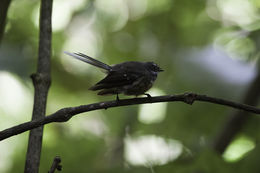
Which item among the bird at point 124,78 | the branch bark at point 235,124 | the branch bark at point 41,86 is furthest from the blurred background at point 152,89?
the branch bark at point 41,86

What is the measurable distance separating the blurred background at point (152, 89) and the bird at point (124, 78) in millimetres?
294

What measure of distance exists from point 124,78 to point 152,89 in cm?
54

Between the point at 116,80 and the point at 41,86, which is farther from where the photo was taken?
the point at 116,80

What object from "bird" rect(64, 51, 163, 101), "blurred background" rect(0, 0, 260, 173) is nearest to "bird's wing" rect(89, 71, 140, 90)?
"bird" rect(64, 51, 163, 101)

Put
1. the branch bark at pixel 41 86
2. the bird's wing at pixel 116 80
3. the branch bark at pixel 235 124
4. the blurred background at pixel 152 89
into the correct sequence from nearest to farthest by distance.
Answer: the branch bark at pixel 41 86
the bird's wing at pixel 116 80
the blurred background at pixel 152 89
the branch bark at pixel 235 124

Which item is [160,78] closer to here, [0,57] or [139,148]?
[139,148]

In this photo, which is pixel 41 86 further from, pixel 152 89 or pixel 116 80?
pixel 152 89

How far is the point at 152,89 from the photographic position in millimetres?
1958

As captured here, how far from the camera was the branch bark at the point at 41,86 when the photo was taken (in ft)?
3.51

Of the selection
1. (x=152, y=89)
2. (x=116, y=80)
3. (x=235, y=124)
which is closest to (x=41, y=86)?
(x=116, y=80)

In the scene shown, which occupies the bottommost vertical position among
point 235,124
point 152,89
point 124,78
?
point 235,124

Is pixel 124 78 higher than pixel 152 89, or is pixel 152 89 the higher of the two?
pixel 152 89

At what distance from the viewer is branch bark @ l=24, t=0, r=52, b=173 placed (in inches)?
42.1

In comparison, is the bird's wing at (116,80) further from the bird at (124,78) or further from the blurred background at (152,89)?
the blurred background at (152,89)
